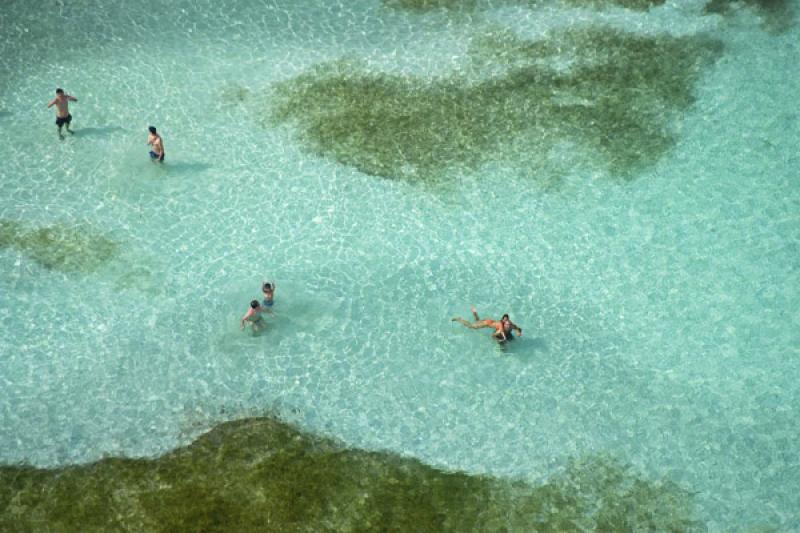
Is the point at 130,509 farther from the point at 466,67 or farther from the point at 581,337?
the point at 466,67

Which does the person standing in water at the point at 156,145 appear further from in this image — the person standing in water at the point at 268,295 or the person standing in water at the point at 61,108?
the person standing in water at the point at 268,295

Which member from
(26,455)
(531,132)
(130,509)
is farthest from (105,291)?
(531,132)

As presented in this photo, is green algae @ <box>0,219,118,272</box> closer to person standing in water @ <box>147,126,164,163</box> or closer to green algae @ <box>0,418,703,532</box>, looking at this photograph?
person standing in water @ <box>147,126,164,163</box>

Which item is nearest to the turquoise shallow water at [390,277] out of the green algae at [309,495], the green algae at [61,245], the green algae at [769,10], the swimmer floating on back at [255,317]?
the green algae at [61,245]

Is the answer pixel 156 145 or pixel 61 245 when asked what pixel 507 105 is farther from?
pixel 61 245

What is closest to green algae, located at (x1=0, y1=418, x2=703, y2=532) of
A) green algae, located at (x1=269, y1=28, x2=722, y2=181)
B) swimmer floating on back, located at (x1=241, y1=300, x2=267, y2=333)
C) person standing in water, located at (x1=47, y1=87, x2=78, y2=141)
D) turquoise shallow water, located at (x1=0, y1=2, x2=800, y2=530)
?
turquoise shallow water, located at (x1=0, y1=2, x2=800, y2=530)
